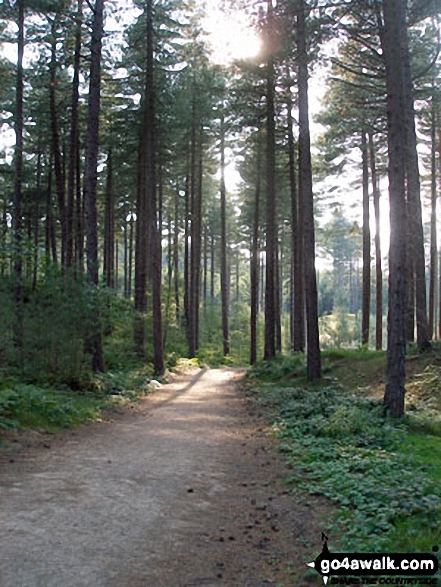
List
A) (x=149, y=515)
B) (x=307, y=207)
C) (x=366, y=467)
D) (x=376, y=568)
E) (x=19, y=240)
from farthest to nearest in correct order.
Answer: (x=307, y=207), (x=19, y=240), (x=366, y=467), (x=149, y=515), (x=376, y=568)

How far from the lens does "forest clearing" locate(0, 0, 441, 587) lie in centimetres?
454

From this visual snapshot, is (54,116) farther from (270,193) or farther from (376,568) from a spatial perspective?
(376,568)

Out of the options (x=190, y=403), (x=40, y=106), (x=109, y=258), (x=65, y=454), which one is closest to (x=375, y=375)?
(x=190, y=403)

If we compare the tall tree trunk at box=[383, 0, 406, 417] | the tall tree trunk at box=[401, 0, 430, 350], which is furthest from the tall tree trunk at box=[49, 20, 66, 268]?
the tall tree trunk at box=[383, 0, 406, 417]

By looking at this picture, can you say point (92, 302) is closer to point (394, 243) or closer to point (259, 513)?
point (394, 243)

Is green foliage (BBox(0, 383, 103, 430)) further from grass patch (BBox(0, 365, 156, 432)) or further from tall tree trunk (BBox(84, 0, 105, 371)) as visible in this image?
tall tree trunk (BBox(84, 0, 105, 371))

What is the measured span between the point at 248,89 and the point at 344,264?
6961cm

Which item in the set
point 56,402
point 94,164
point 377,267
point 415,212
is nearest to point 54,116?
point 94,164

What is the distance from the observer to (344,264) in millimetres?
86375

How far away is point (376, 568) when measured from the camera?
3795 millimetres

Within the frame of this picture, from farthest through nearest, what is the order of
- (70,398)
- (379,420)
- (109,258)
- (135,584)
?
(109,258) < (70,398) < (379,420) < (135,584)

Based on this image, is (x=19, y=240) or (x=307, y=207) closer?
(x=19, y=240)

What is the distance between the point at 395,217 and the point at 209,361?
22626 mm

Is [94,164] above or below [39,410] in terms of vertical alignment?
above
